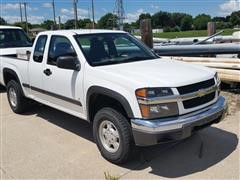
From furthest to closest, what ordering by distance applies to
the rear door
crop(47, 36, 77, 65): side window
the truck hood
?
crop(47, 36, 77, 65): side window, the rear door, the truck hood

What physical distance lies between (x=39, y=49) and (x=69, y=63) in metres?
1.56

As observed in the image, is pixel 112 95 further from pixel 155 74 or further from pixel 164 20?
pixel 164 20

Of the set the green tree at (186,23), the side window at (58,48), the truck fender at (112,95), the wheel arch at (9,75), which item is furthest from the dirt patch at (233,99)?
the green tree at (186,23)

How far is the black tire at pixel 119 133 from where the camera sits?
13.6ft

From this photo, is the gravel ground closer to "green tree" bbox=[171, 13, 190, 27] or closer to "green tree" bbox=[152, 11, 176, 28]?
"green tree" bbox=[152, 11, 176, 28]

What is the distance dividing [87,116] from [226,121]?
2619 mm

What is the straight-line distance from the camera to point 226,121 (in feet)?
19.3

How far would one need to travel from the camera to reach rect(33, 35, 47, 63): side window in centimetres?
600

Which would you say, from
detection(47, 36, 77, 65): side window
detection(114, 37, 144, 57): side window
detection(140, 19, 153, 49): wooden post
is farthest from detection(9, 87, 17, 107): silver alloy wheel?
detection(140, 19, 153, 49): wooden post

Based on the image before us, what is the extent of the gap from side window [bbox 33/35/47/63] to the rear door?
30 cm

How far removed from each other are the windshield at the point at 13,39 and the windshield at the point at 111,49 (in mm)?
5700

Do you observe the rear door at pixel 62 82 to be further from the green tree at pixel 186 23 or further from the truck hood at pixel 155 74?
the green tree at pixel 186 23

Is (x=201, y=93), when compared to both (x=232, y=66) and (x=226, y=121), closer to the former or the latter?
(x=226, y=121)

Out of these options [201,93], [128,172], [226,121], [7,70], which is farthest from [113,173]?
[7,70]
